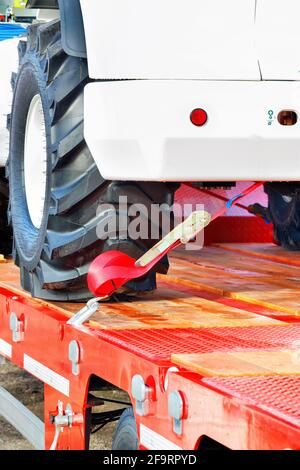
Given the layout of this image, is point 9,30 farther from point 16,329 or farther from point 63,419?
point 63,419

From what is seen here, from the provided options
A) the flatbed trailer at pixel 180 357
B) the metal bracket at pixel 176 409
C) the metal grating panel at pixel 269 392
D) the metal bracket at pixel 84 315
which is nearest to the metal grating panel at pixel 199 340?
the flatbed trailer at pixel 180 357

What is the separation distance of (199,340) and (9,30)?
3.10 m

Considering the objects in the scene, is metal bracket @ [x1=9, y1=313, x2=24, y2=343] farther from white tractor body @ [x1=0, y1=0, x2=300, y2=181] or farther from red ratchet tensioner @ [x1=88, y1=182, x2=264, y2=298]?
white tractor body @ [x1=0, y1=0, x2=300, y2=181]

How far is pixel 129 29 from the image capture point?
3678mm

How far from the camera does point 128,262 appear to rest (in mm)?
3863

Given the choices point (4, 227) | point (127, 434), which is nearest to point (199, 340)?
point (127, 434)

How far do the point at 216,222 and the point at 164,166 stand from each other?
110 inches

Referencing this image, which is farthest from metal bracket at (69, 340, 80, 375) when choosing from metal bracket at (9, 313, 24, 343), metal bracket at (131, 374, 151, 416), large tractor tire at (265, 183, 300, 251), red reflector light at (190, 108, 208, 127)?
large tractor tire at (265, 183, 300, 251)

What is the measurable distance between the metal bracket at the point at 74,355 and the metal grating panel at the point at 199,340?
0.10 metres
